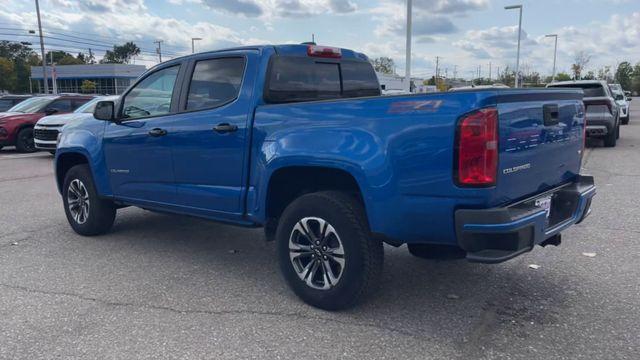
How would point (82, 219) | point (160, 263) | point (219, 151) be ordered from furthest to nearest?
point (82, 219), point (160, 263), point (219, 151)

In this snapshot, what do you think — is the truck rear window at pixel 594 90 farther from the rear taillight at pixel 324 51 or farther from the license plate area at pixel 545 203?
the license plate area at pixel 545 203

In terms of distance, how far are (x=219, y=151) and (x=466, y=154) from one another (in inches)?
81.9

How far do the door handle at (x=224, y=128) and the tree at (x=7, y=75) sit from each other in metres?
87.7

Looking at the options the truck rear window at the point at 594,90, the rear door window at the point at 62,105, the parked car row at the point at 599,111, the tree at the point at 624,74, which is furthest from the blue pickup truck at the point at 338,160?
the tree at the point at 624,74

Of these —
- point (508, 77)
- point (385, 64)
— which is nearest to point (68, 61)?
point (385, 64)

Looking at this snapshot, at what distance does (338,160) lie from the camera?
11.7 ft

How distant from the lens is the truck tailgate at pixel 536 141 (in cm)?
319

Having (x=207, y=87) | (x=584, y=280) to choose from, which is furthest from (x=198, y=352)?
(x=584, y=280)

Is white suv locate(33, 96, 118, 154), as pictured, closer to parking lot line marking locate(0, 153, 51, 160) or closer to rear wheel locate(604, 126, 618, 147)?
parking lot line marking locate(0, 153, 51, 160)

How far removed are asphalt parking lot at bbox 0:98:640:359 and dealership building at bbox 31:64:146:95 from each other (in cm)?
7184

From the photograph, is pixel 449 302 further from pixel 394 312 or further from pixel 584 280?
pixel 584 280

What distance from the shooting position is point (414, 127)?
10.5 ft

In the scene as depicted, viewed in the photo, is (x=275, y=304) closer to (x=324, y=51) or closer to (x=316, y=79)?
(x=316, y=79)

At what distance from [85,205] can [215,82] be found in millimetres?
2426
